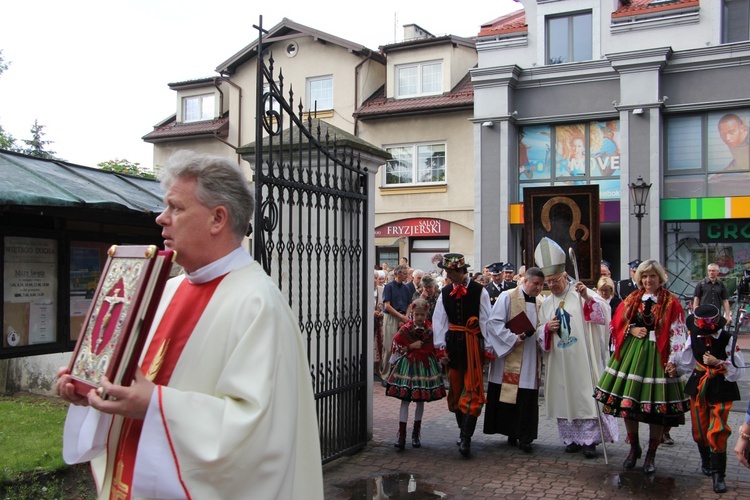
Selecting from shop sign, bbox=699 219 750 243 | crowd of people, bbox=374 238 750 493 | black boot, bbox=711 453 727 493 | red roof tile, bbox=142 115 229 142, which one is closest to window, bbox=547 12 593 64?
shop sign, bbox=699 219 750 243

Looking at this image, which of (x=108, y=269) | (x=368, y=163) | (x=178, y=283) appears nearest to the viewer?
(x=108, y=269)

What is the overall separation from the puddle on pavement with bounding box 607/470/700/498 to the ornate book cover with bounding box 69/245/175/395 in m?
5.16

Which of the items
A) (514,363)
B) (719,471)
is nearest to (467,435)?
(514,363)

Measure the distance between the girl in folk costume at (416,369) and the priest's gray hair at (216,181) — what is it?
5.20m

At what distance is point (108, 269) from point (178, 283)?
349 millimetres

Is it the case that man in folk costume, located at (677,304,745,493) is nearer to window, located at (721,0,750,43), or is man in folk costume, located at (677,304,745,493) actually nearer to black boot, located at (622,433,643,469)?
black boot, located at (622,433,643,469)

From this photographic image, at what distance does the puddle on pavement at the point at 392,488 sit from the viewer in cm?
605

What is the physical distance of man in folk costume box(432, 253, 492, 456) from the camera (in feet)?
25.0

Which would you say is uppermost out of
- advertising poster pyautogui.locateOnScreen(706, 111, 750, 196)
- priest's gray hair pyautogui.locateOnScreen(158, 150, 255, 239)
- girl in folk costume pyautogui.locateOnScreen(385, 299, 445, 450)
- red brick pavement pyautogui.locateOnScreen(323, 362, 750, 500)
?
advertising poster pyautogui.locateOnScreen(706, 111, 750, 196)

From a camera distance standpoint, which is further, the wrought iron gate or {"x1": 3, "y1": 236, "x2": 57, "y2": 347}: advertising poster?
the wrought iron gate

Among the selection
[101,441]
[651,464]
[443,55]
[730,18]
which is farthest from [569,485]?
[443,55]

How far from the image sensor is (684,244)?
2012cm

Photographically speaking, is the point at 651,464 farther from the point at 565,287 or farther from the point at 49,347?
the point at 49,347

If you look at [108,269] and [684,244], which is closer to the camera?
[108,269]
